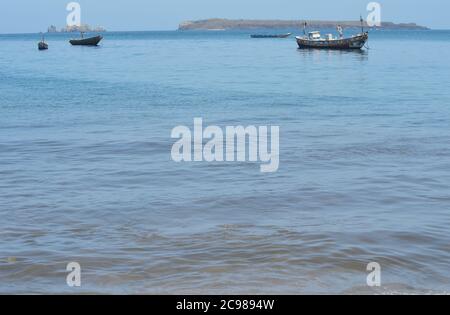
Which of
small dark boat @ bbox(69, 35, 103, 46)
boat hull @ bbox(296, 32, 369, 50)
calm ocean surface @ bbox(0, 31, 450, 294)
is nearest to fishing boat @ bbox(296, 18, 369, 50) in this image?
boat hull @ bbox(296, 32, 369, 50)

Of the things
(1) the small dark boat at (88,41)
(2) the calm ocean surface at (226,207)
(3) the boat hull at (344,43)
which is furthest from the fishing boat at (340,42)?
(2) the calm ocean surface at (226,207)

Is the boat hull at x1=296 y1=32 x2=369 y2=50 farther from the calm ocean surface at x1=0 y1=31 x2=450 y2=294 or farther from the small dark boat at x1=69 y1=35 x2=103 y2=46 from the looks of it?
the calm ocean surface at x1=0 y1=31 x2=450 y2=294

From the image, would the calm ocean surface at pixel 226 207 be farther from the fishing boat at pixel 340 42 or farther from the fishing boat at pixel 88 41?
the fishing boat at pixel 88 41

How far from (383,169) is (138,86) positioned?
28967mm

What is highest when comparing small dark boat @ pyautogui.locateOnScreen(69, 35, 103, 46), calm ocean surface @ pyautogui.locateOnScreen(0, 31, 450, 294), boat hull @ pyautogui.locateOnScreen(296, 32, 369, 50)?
small dark boat @ pyautogui.locateOnScreen(69, 35, 103, 46)

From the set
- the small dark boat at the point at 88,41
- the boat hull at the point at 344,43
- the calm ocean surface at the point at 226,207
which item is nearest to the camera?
the calm ocean surface at the point at 226,207

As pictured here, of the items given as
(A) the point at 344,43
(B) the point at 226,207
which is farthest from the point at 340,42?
(B) the point at 226,207

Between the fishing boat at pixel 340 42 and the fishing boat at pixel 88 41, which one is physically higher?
the fishing boat at pixel 88 41

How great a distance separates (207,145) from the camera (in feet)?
62.4

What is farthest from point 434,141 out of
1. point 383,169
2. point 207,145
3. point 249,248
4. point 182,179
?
point 249,248

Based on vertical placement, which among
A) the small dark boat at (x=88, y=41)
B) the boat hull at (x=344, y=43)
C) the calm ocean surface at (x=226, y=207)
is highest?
the small dark boat at (x=88, y=41)

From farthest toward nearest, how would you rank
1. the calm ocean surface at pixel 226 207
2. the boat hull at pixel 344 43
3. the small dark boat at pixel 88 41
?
1. the small dark boat at pixel 88 41
2. the boat hull at pixel 344 43
3. the calm ocean surface at pixel 226 207

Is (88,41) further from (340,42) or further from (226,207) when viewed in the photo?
(226,207)
